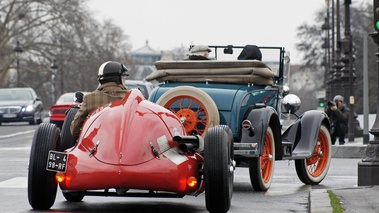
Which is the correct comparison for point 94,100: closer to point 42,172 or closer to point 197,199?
point 42,172

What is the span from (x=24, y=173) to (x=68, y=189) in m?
6.72

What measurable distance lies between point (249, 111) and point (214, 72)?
2.48ft

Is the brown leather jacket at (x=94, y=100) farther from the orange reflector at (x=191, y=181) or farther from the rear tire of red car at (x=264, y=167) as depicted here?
the rear tire of red car at (x=264, y=167)

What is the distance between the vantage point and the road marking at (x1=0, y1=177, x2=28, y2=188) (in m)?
15.3

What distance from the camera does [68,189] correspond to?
11.4 metres

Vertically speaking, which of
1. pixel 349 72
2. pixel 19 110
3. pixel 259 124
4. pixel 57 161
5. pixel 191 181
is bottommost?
pixel 19 110

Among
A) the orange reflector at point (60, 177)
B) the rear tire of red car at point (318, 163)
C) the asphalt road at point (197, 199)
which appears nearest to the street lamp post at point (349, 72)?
the asphalt road at point (197, 199)

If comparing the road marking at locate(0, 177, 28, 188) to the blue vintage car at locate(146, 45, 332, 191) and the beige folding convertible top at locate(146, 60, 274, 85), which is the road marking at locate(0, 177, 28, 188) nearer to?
the blue vintage car at locate(146, 45, 332, 191)

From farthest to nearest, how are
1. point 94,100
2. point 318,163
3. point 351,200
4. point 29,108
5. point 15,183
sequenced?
point 29,108 < point 318,163 < point 15,183 < point 351,200 < point 94,100

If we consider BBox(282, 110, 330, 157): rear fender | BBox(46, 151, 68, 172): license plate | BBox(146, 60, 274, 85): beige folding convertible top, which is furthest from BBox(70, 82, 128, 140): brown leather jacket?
BBox(282, 110, 330, 157): rear fender

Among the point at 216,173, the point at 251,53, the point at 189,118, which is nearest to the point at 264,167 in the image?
the point at 189,118

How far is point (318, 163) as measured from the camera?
1767 centimetres

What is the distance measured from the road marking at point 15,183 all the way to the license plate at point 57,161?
399 centimetres

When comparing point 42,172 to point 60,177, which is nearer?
point 60,177
